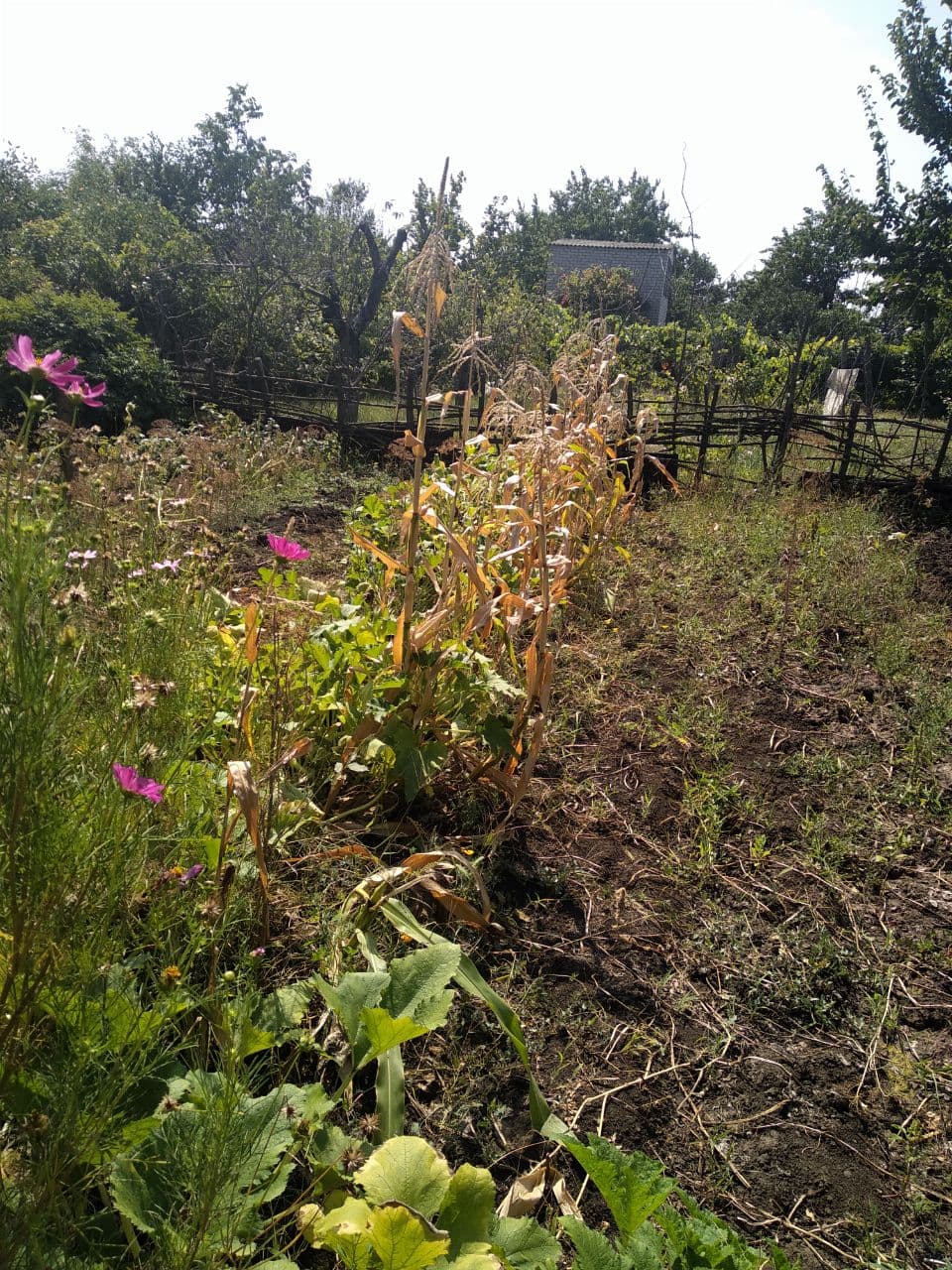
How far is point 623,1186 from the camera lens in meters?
1.12

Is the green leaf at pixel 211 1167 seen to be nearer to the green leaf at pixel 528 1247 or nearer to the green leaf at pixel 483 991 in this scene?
the green leaf at pixel 528 1247

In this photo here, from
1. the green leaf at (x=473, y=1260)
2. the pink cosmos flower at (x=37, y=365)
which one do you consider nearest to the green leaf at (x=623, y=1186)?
the green leaf at (x=473, y=1260)

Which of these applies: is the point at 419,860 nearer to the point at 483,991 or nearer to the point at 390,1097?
the point at 483,991

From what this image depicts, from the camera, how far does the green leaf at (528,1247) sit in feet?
3.64

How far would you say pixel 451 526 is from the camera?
309 centimetres

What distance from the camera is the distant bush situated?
9195mm

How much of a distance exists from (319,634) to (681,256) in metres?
50.9

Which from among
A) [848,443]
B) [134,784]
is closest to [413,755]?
[134,784]

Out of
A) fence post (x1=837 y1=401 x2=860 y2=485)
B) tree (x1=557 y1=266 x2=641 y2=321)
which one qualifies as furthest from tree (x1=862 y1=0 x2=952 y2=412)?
fence post (x1=837 y1=401 x2=860 y2=485)

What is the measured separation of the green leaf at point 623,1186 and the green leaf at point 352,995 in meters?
0.37

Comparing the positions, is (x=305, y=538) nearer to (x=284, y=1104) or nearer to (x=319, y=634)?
(x=319, y=634)

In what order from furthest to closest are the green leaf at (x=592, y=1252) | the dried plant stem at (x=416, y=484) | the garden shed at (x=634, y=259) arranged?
the garden shed at (x=634, y=259)
the dried plant stem at (x=416, y=484)
the green leaf at (x=592, y=1252)

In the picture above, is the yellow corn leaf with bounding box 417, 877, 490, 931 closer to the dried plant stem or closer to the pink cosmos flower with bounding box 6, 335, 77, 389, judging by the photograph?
the dried plant stem

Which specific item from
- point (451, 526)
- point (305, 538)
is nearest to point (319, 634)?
point (451, 526)
